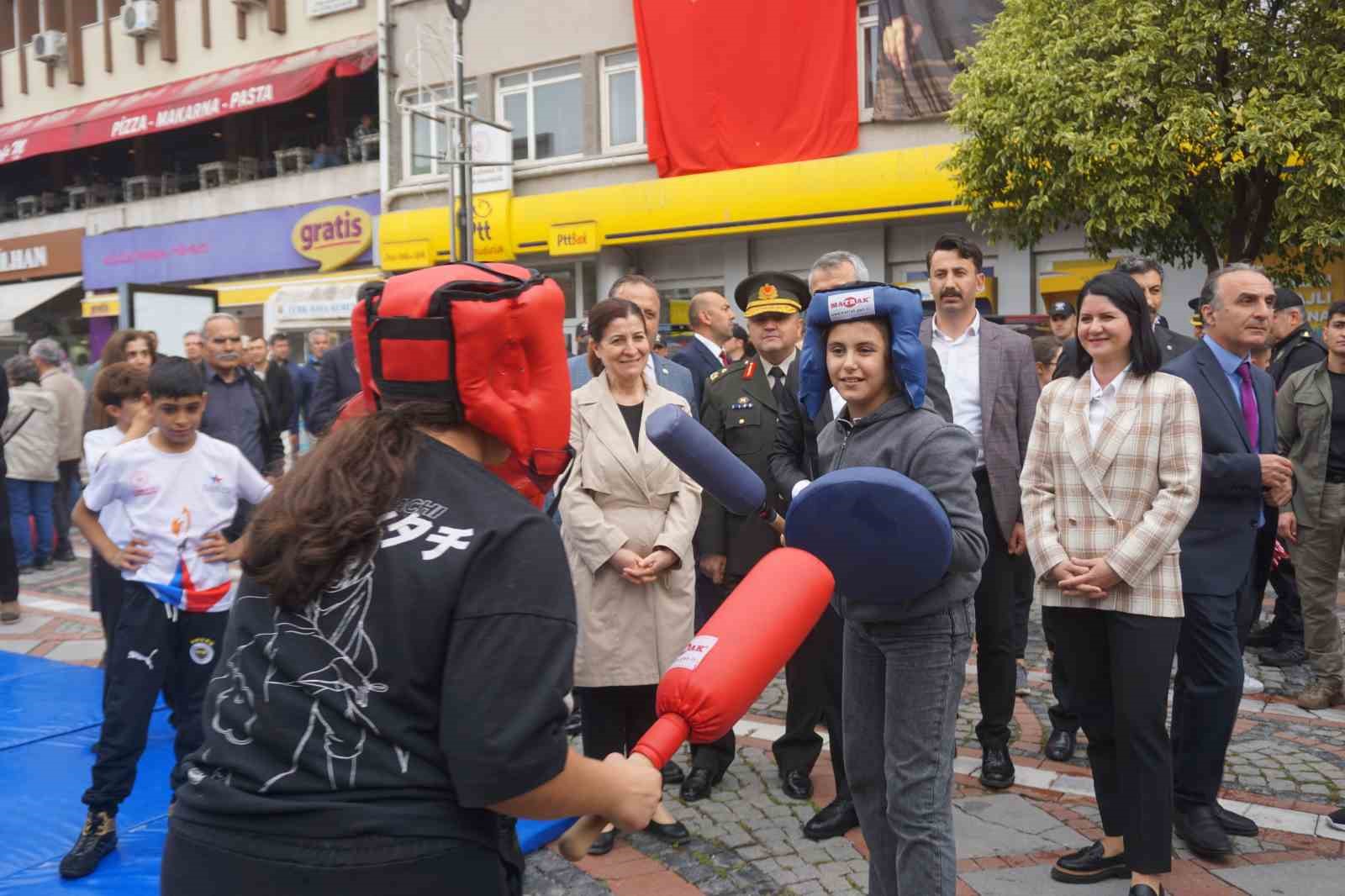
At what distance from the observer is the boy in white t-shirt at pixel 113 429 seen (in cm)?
517

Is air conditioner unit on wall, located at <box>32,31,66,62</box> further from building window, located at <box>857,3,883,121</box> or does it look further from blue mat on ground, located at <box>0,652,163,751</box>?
blue mat on ground, located at <box>0,652,163,751</box>

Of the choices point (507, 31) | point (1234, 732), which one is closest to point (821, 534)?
point (1234, 732)

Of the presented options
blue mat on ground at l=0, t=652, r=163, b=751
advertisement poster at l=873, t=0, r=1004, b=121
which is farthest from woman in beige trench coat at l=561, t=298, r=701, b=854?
advertisement poster at l=873, t=0, r=1004, b=121

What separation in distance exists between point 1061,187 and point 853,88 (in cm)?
593

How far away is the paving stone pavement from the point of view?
380 centimetres

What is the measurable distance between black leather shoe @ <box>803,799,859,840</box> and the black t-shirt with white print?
2772 mm

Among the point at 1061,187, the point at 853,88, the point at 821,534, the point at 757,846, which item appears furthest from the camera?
the point at 853,88

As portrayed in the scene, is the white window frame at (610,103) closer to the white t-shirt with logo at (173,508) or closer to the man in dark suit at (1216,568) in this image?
the white t-shirt with logo at (173,508)

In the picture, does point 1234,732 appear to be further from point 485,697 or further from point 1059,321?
point 485,697

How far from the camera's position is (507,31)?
20.4 m

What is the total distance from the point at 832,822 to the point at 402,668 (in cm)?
300

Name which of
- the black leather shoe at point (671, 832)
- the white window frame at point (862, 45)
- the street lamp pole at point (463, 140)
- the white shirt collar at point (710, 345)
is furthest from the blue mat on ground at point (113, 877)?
the white window frame at point (862, 45)

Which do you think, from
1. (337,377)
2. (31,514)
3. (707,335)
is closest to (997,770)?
(707,335)

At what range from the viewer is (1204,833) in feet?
13.0
